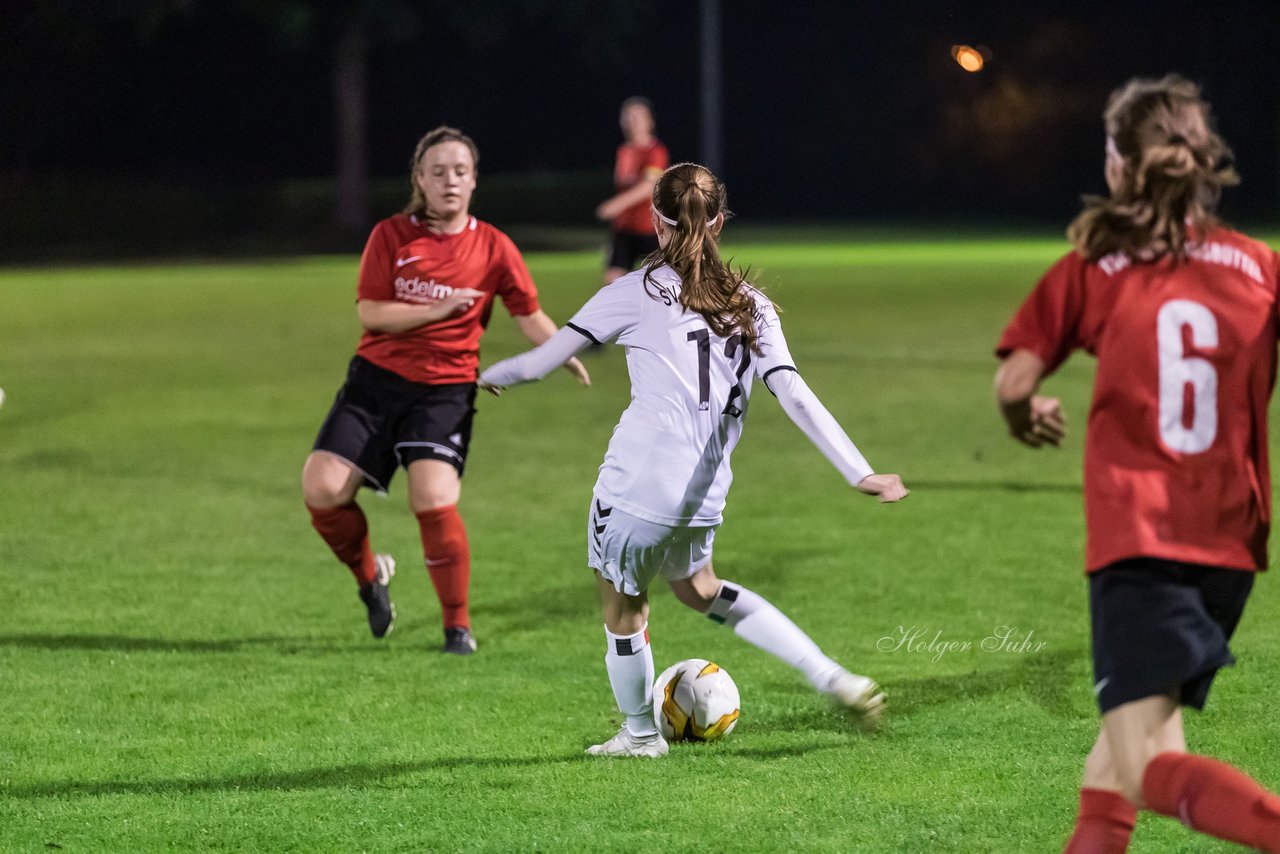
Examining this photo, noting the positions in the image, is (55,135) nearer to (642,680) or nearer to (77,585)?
(77,585)

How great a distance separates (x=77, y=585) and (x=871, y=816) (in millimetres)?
4429

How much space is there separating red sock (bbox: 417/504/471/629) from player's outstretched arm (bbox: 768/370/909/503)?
211 centimetres

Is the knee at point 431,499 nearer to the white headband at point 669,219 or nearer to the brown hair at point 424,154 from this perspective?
the brown hair at point 424,154

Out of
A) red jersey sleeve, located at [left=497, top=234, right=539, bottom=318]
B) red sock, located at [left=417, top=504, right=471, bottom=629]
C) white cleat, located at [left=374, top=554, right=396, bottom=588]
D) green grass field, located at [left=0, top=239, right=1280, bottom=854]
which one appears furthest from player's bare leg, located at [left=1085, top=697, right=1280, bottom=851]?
white cleat, located at [left=374, top=554, right=396, bottom=588]

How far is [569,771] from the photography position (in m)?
4.87

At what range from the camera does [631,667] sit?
193 inches

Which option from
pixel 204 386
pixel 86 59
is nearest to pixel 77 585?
pixel 204 386

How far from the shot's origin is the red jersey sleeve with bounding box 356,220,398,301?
6.36 meters

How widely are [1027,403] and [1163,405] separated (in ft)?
0.86

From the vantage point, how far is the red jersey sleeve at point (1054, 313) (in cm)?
330

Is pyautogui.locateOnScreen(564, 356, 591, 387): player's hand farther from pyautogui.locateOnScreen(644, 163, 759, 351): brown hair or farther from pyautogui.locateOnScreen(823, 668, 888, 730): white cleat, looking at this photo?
pyautogui.locateOnScreen(823, 668, 888, 730): white cleat

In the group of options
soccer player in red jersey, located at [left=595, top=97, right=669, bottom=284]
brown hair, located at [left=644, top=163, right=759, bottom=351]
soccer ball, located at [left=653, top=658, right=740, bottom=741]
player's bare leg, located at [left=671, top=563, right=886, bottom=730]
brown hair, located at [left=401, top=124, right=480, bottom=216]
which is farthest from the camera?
soccer player in red jersey, located at [left=595, top=97, right=669, bottom=284]

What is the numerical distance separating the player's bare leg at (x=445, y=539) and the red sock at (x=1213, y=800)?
3.60 metres

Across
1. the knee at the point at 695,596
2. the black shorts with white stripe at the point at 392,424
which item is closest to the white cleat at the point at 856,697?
the knee at the point at 695,596
